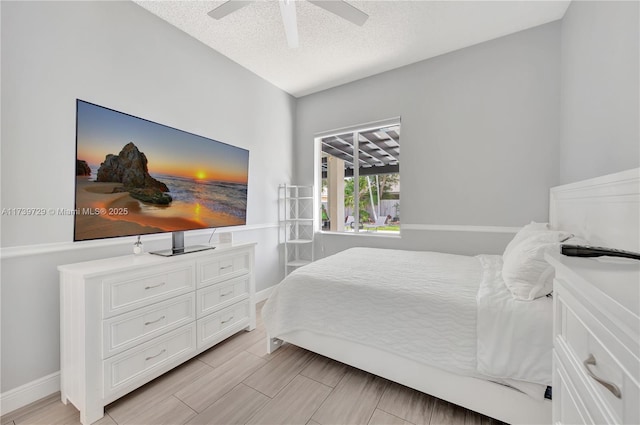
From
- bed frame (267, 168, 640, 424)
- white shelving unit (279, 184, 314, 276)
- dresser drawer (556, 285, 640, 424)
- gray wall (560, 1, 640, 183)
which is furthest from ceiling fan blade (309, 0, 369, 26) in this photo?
white shelving unit (279, 184, 314, 276)

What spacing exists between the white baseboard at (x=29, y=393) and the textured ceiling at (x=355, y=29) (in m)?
2.81

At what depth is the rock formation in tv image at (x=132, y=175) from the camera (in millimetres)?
1778

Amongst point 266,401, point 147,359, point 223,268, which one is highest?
point 223,268

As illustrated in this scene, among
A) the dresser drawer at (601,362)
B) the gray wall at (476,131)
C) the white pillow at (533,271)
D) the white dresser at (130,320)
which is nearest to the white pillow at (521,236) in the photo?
the white pillow at (533,271)

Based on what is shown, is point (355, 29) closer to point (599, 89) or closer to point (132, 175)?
point (599, 89)

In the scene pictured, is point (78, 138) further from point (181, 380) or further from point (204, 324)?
point (181, 380)

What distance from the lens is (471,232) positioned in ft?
9.18

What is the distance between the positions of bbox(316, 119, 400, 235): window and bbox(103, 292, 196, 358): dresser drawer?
92.2 inches

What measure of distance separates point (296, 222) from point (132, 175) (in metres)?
2.17

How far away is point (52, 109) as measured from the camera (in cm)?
169

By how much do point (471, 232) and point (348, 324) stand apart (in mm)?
1861

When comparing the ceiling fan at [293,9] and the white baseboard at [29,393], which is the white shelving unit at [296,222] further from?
the white baseboard at [29,393]

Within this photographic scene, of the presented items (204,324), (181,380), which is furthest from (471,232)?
(181,380)

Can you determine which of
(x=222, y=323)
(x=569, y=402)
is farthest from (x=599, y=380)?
(x=222, y=323)
